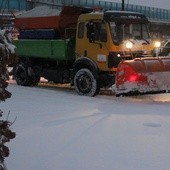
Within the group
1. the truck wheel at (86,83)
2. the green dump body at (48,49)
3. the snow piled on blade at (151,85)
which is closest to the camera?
the snow piled on blade at (151,85)

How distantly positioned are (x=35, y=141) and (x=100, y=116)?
254cm

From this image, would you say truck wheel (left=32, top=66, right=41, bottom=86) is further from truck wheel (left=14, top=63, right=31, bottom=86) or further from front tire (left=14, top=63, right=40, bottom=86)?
truck wheel (left=14, top=63, right=31, bottom=86)

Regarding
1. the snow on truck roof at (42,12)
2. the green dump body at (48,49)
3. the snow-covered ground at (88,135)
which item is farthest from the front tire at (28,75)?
the snow-covered ground at (88,135)

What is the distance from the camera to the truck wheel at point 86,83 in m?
12.5

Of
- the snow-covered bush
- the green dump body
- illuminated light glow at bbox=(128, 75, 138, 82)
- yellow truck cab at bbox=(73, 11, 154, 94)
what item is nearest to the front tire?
the green dump body

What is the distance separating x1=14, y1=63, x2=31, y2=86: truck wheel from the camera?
50.3 ft

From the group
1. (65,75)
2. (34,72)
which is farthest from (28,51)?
(65,75)

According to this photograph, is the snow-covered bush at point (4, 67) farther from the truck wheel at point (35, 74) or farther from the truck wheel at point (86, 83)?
the truck wheel at point (35, 74)

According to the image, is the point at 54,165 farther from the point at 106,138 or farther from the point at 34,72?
the point at 34,72

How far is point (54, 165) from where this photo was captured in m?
5.45

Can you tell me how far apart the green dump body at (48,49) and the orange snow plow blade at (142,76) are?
2493 mm

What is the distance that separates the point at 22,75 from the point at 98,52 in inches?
163

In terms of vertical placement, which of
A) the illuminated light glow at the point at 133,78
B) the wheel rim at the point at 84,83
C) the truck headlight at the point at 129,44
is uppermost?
the truck headlight at the point at 129,44

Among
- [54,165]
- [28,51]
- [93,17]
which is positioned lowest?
[54,165]
